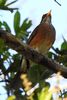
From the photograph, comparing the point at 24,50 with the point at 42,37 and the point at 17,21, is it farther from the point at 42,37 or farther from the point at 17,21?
the point at 42,37

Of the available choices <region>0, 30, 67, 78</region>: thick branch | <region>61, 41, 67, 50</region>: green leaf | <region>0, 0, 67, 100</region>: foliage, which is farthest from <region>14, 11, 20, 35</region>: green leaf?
<region>0, 30, 67, 78</region>: thick branch

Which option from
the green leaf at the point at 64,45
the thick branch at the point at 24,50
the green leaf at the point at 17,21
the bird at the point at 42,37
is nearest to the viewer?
the thick branch at the point at 24,50

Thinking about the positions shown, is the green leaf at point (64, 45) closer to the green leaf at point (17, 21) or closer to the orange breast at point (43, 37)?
the green leaf at point (17, 21)

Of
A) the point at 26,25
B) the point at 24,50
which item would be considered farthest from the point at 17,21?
the point at 24,50

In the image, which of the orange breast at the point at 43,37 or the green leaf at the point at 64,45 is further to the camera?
the orange breast at the point at 43,37

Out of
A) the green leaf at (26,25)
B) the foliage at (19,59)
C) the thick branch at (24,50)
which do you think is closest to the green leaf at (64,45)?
the foliage at (19,59)

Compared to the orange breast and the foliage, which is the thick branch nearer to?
the foliage

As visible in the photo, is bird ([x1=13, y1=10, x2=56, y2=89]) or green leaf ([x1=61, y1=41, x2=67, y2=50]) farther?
bird ([x1=13, y1=10, x2=56, y2=89])

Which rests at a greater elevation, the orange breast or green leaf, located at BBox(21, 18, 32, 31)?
the orange breast

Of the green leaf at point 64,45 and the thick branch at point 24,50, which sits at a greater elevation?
the green leaf at point 64,45

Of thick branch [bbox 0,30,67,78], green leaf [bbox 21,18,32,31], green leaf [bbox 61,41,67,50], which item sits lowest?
thick branch [bbox 0,30,67,78]

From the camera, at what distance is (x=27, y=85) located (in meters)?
0.72

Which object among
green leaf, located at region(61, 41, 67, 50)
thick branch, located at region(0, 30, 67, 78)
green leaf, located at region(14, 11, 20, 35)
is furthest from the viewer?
green leaf, located at region(61, 41, 67, 50)

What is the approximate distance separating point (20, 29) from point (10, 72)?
508 mm
